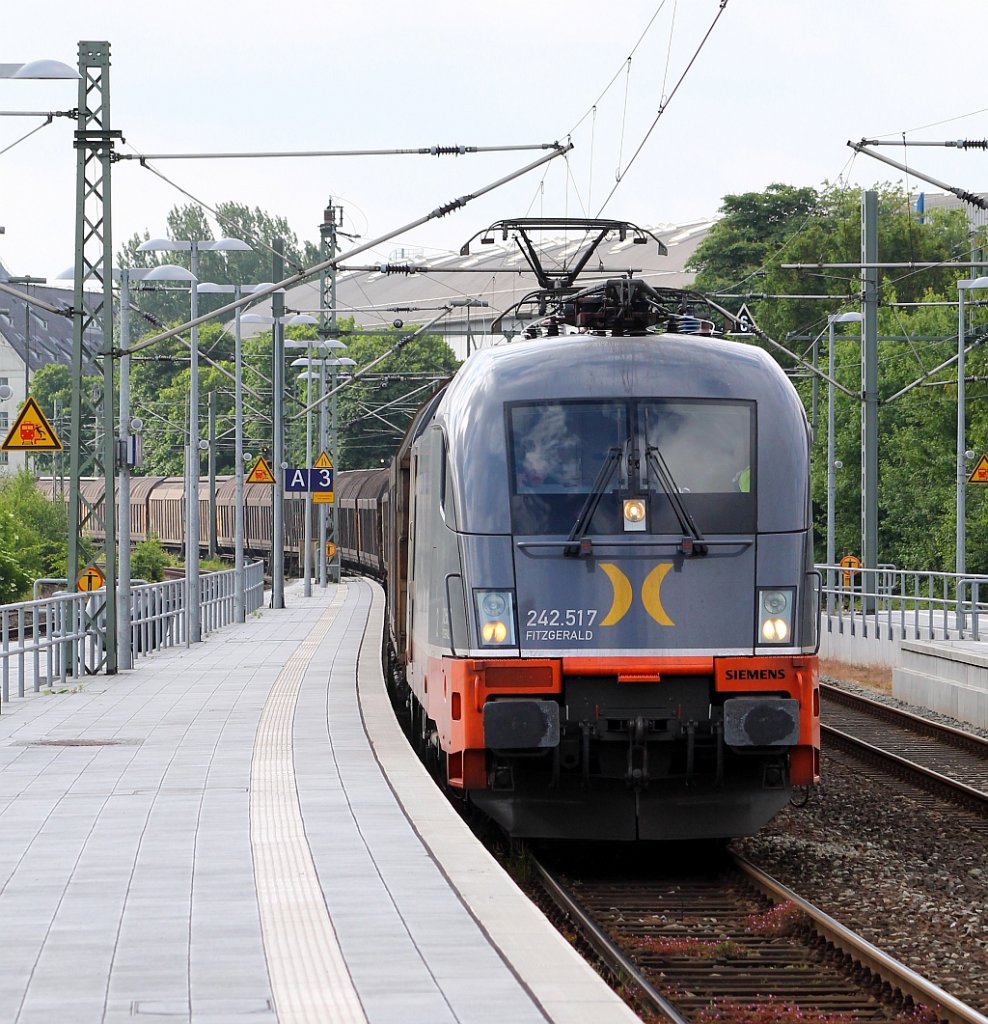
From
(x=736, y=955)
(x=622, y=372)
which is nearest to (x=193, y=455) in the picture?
(x=622, y=372)

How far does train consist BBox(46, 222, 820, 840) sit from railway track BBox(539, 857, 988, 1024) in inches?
23.4

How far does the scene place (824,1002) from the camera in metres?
8.16

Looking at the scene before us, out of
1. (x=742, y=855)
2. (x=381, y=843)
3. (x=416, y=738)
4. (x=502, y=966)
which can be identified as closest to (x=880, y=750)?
(x=416, y=738)

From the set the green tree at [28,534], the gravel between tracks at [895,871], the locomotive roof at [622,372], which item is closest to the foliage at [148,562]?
the green tree at [28,534]

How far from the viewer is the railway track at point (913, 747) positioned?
15.6 meters

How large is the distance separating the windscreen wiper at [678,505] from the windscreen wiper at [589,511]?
213mm

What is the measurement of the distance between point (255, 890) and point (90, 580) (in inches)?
611

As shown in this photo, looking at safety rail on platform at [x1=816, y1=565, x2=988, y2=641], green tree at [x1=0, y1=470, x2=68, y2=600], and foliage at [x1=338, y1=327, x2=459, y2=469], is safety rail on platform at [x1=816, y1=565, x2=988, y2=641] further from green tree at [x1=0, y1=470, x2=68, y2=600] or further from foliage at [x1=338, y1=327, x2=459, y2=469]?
foliage at [x1=338, y1=327, x2=459, y2=469]

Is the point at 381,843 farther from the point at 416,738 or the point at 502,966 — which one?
the point at 416,738

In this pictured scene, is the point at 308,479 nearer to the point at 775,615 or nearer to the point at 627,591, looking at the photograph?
the point at 627,591

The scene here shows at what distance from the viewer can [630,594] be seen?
11.1m

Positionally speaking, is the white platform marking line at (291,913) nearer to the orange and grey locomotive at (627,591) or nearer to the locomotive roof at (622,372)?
the orange and grey locomotive at (627,591)

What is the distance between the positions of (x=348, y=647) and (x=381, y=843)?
18.0 metres

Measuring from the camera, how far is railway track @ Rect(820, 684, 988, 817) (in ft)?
51.3
